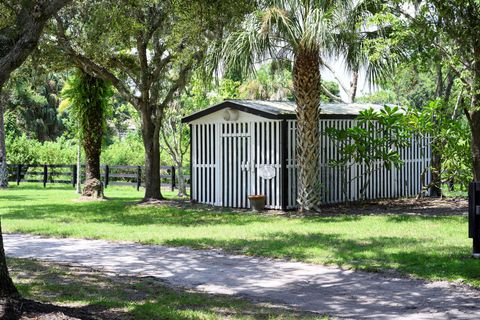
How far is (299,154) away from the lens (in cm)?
1809

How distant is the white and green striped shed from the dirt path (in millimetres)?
6965

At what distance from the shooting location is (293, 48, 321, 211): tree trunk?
58.2ft

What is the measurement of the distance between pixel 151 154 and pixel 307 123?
22.7ft

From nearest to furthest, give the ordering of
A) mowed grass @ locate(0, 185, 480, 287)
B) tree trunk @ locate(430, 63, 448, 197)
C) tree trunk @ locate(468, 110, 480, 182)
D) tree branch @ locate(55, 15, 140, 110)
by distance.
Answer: mowed grass @ locate(0, 185, 480, 287) < tree trunk @ locate(468, 110, 480, 182) < tree branch @ locate(55, 15, 140, 110) < tree trunk @ locate(430, 63, 448, 197)

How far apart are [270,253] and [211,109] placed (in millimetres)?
9407

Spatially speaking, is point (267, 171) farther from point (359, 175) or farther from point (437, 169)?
point (437, 169)

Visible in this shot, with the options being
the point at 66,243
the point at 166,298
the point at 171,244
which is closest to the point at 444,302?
the point at 166,298

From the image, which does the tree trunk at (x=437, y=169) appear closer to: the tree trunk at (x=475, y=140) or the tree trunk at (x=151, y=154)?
the tree trunk at (x=475, y=140)

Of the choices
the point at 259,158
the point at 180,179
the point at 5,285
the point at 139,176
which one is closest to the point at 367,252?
the point at 5,285

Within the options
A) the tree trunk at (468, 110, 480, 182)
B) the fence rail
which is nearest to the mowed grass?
the tree trunk at (468, 110, 480, 182)

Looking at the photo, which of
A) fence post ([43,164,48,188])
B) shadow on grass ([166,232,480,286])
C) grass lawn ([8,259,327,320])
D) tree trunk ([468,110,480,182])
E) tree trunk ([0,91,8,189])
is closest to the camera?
grass lawn ([8,259,327,320])

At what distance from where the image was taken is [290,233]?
46.0ft

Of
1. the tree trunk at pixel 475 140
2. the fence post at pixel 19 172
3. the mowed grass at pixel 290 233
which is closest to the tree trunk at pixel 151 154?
the mowed grass at pixel 290 233

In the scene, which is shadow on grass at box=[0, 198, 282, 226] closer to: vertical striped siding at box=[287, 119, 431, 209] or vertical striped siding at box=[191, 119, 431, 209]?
vertical striped siding at box=[191, 119, 431, 209]
